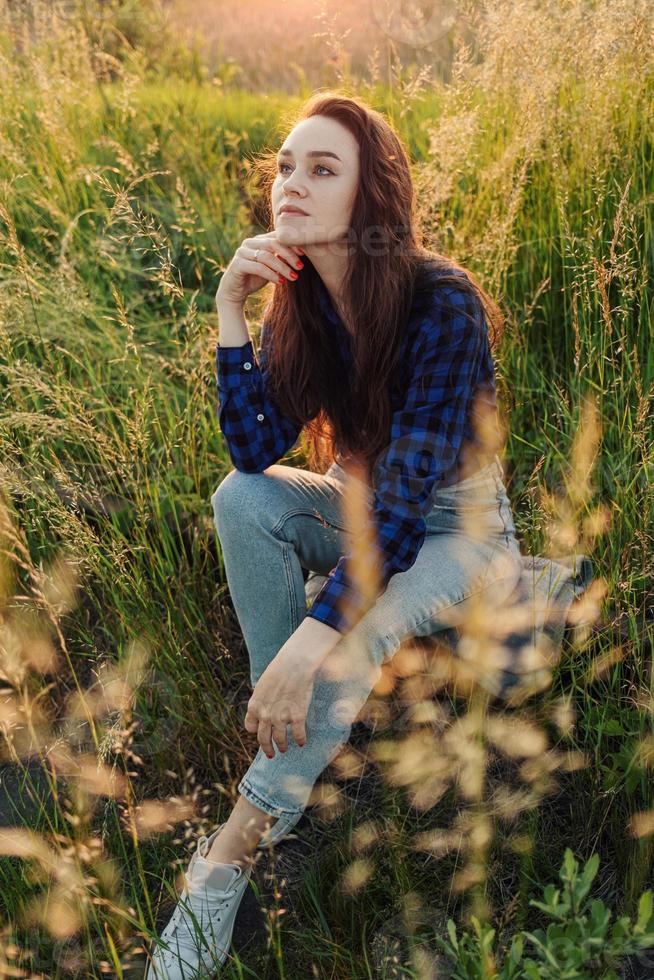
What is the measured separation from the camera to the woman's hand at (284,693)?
59.7 inches

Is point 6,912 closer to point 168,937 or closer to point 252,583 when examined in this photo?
point 168,937

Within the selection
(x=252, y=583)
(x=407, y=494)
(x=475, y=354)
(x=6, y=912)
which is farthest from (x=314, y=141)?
(x=6, y=912)

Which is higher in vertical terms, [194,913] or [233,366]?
[233,366]

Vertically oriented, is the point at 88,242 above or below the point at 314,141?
below

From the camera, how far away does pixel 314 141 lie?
5.70 ft

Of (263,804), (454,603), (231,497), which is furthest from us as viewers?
(231,497)

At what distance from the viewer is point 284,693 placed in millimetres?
1521

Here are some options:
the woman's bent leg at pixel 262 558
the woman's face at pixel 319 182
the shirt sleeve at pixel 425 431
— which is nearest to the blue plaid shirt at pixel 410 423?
the shirt sleeve at pixel 425 431

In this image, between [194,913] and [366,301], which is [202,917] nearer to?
[194,913]

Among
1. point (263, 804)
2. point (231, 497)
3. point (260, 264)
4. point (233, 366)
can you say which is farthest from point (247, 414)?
point (263, 804)

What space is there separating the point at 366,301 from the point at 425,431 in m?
0.31

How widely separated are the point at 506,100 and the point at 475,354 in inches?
51.0

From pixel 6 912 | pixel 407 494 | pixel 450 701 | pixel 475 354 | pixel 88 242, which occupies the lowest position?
pixel 6 912

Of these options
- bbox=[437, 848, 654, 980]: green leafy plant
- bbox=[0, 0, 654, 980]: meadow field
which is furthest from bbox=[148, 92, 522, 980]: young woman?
bbox=[437, 848, 654, 980]: green leafy plant
